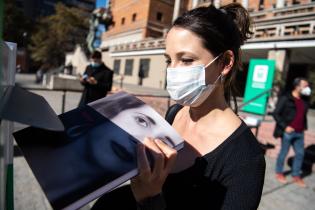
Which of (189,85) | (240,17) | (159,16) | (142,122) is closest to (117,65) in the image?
(159,16)

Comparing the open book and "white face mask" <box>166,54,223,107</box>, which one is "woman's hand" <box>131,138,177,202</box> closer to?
the open book

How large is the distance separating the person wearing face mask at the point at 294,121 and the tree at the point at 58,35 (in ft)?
128

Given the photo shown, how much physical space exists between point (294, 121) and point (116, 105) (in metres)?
4.63

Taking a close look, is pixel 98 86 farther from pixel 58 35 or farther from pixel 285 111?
pixel 58 35

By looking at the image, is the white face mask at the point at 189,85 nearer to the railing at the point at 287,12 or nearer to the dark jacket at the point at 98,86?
the dark jacket at the point at 98,86

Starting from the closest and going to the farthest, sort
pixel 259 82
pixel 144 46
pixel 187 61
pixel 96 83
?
pixel 187 61 → pixel 96 83 → pixel 259 82 → pixel 144 46

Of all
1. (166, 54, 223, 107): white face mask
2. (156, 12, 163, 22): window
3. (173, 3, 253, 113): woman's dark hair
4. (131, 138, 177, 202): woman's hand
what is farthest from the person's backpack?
(156, 12, 163, 22): window

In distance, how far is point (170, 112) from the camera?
67.2 inches

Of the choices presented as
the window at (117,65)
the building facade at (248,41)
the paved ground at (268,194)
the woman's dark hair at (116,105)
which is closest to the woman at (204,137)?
the woman's dark hair at (116,105)

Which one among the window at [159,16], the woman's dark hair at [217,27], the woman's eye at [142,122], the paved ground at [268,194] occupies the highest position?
the window at [159,16]

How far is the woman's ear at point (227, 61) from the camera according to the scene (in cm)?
134

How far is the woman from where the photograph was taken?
3.38 feet

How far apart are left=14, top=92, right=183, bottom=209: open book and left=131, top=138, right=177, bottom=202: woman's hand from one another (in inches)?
1.0

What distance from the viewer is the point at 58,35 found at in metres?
41.4
